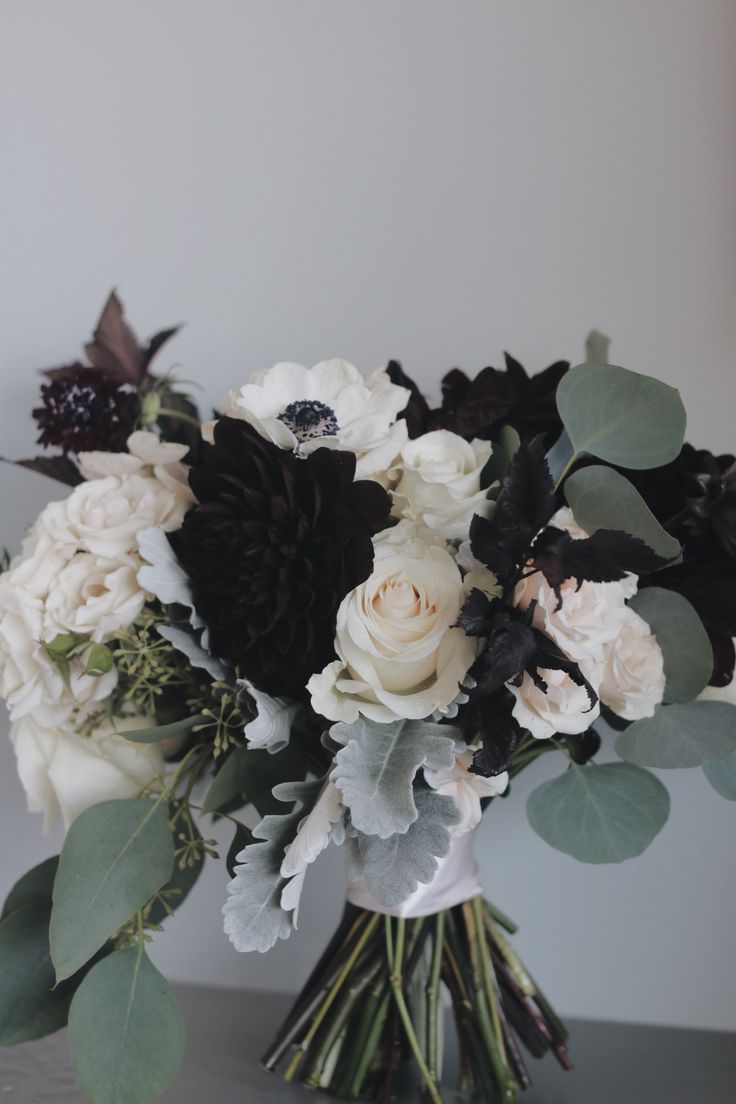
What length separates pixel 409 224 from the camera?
1.03 meters

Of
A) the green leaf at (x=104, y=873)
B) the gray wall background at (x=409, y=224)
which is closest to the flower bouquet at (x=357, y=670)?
the green leaf at (x=104, y=873)

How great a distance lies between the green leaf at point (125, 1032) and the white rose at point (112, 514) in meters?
0.30

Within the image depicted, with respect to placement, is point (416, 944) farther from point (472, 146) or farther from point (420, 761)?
point (472, 146)

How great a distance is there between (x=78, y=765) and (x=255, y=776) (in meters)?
0.15

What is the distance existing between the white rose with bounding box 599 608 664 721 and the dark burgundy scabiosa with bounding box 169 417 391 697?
0.64 ft

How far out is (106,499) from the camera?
0.77 m

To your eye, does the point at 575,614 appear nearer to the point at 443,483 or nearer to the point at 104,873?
the point at 443,483

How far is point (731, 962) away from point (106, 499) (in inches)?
30.3

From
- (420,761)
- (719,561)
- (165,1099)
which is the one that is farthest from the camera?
(165,1099)

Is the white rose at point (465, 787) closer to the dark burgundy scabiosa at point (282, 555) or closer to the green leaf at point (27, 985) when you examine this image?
the dark burgundy scabiosa at point (282, 555)

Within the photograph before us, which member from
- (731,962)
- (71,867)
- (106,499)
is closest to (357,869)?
(71,867)

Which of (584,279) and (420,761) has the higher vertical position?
(584,279)

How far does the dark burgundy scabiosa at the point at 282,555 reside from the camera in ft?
2.16

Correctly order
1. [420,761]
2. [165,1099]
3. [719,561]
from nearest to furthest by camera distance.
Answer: [420,761] → [719,561] → [165,1099]
